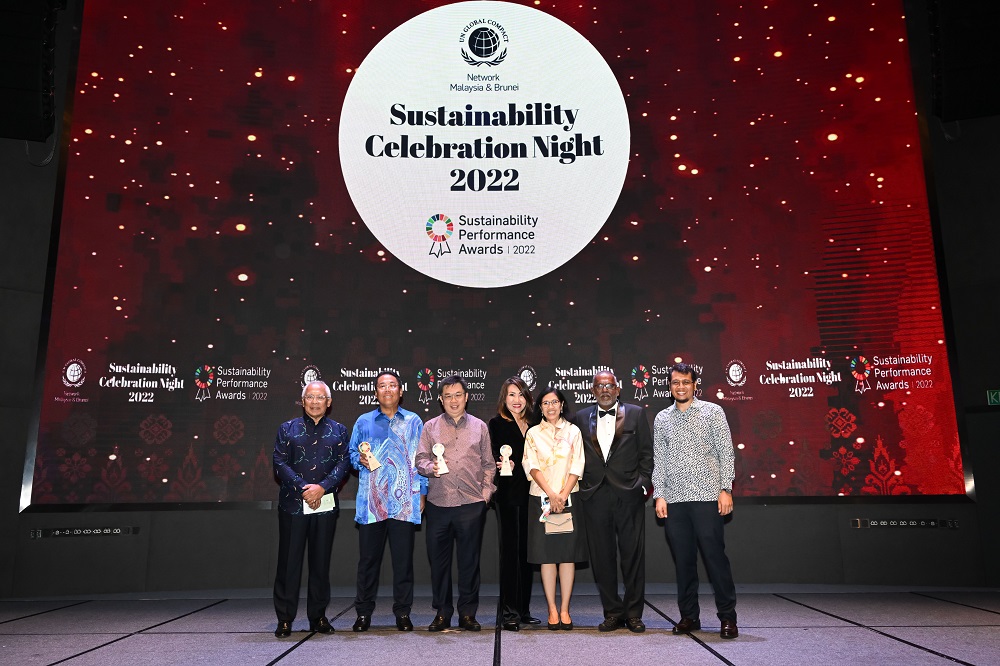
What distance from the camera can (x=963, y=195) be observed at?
538 centimetres

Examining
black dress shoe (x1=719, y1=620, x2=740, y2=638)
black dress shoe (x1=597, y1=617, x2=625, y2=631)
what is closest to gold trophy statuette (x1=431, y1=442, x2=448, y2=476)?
black dress shoe (x1=597, y1=617, x2=625, y2=631)

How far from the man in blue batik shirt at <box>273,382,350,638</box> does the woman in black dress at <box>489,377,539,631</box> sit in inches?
36.2

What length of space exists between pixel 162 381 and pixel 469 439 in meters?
2.78

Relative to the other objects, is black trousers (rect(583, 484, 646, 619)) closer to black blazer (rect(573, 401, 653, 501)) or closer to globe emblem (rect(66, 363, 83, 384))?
black blazer (rect(573, 401, 653, 501))

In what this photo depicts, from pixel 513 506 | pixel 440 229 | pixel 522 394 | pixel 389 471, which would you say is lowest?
pixel 513 506

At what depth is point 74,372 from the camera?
5.05 metres

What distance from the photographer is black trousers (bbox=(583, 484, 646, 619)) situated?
142 inches

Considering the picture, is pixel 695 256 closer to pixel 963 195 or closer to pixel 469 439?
pixel 963 195

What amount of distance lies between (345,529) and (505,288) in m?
2.27

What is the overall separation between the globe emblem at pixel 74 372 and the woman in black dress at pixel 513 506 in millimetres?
3360

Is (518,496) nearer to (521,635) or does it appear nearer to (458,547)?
(458,547)

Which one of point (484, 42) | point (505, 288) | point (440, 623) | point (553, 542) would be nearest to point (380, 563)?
point (440, 623)

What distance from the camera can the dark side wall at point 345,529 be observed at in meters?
4.93

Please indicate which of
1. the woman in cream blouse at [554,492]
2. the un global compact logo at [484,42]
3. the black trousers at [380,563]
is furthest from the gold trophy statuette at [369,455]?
the un global compact logo at [484,42]
